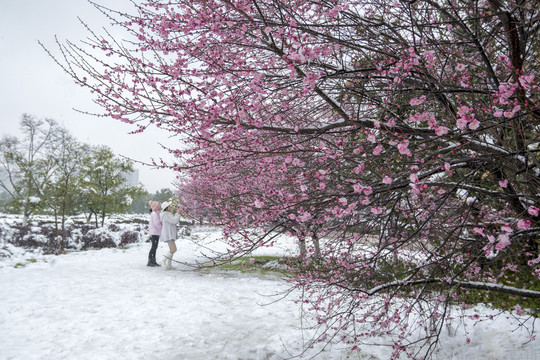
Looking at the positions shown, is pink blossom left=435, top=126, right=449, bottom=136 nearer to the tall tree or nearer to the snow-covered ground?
the snow-covered ground

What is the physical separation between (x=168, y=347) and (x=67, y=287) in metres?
3.48

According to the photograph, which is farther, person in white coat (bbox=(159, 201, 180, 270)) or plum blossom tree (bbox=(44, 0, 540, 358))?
person in white coat (bbox=(159, 201, 180, 270))

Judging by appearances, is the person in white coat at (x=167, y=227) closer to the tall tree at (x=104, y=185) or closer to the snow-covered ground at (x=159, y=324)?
the snow-covered ground at (x=159, y=324)

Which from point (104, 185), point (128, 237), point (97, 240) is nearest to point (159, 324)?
point (97, 240)

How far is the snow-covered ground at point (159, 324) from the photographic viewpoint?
11.8 ft

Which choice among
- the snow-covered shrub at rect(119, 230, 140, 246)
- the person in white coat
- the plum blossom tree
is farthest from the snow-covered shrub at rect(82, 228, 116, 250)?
the plum blossom tree

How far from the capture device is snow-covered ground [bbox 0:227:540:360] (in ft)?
11.8

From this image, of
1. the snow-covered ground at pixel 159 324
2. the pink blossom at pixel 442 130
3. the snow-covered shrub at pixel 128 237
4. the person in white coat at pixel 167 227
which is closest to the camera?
the pink blossom at pixel 442 130

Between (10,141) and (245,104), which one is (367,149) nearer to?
(245,104)

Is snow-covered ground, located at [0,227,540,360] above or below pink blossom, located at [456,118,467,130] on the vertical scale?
below

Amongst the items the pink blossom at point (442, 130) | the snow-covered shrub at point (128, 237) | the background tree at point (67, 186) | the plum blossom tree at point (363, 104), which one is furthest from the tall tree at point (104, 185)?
the pink blossom at point (442, 130)

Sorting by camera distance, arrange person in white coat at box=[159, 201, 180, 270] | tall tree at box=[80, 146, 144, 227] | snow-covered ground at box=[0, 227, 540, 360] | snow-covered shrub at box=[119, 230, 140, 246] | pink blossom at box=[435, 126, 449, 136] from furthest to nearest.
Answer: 1. tall tree at box=[80, 146, 144, 227]
2. snow-covered shrub at box=[119, 230, 140, 246]
3. person in white coat at box=[159, 201, 180, 270]
4. snow-covered ground at box=[0, 227, 540, 360]
5. pink blossom at box=[435, 126, 449, 136]

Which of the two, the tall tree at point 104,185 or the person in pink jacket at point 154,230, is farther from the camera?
the tall tree at point 104,185

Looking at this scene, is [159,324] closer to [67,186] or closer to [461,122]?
[461,122]
